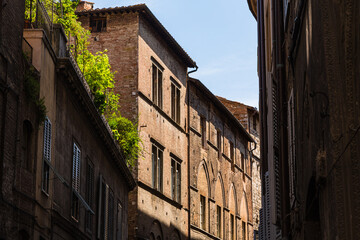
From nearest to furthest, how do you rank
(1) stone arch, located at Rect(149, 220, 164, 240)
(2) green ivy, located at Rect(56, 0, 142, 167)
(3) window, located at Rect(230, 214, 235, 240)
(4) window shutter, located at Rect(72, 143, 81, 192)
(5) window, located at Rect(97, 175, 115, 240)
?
(4) window shutter, located at Rect(72, 143, 81, 192)
(2) green ivy, located at Rect(56, 0, 142, 167)
(5) window, located at Rect(97, 175, 115, 240)
(1) stone arch, located at Rect(149, 220, 164, 240)
(3) window, located at Rect(230, 214, 235, 240)

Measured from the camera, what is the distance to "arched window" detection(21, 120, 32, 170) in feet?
37.5

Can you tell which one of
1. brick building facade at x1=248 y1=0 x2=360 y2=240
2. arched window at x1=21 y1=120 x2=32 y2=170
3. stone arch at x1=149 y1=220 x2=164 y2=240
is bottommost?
brick building facade at x1=248 y1=0 x2=360 y2=240

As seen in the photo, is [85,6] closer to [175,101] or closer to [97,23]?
[97,23]

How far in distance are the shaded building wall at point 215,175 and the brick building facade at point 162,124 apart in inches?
1.8

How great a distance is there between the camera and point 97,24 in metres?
26.1

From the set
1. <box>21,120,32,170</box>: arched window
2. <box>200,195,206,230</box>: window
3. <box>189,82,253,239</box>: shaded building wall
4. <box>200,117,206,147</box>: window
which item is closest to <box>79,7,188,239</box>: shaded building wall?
<box>189,82,253,239</box>: shaded building wall

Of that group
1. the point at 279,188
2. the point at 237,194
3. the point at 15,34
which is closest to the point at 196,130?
the point at 237,194

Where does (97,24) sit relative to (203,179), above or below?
above

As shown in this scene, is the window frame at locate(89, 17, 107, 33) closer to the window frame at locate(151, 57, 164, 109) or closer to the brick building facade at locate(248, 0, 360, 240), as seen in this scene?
the window frame at locate(151, 57, 164, 109)

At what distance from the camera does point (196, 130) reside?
31.2 metres

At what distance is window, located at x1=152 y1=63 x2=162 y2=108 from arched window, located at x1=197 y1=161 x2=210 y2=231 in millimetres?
5270

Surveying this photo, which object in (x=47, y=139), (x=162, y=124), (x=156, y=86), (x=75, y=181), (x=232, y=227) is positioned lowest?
(x=75, y=181)

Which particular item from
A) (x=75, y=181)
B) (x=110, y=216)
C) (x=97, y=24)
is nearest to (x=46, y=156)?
(x=75, y=181)

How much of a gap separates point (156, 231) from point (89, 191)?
9676mm
